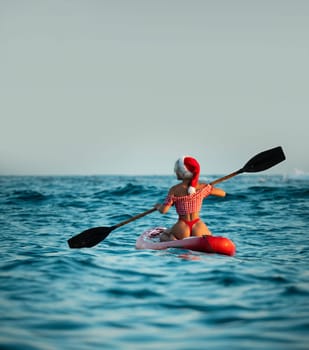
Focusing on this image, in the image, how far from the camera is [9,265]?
23.8 ft

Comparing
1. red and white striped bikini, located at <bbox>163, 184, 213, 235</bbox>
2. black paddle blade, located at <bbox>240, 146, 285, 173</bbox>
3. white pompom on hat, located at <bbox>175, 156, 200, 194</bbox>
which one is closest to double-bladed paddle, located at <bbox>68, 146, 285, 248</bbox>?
black paddle blade, located at <bbox>240, 146, 285, 173</bbox>

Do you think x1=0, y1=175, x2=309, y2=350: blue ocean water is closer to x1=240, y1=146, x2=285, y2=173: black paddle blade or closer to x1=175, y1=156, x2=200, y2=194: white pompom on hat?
x1=175, y1=156, x2=200, y2=194: white pompom on hat

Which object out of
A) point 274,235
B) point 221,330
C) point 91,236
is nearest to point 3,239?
point 91,236

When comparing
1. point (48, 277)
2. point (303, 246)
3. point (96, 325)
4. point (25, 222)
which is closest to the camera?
point (96, 325)

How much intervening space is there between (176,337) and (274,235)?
8126 mm

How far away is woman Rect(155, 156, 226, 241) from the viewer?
759 centimetres

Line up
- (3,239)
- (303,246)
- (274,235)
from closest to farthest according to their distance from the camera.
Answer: (303,246) → (3,239) → (274,235)

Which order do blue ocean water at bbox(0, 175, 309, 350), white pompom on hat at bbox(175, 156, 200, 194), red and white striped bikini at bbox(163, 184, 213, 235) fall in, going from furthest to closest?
1. red and white striped bikini at bbox(163, 184, 213, 235)
2. white pompom on hat at bbox(175, 156, 200, 194)
3. blue ocean water at bbox(0, 175, 309, 350)

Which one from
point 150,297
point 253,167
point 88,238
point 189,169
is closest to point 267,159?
point 253,167

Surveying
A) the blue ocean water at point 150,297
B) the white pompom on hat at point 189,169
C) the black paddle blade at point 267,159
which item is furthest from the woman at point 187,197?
the black paddle blade at point 267,159

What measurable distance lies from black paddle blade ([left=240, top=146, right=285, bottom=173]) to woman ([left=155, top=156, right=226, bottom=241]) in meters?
1.21

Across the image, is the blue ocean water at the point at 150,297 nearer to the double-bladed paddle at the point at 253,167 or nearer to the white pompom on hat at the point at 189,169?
the double-bladed paddle at the point at 253,167

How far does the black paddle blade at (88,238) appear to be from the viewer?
8.80m

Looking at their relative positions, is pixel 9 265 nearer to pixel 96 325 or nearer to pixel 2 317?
pixel 2 317
